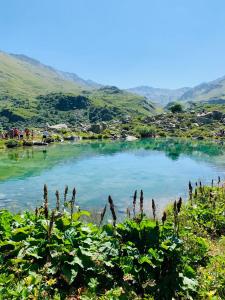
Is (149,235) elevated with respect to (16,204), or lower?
elevated

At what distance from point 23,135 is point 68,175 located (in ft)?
214

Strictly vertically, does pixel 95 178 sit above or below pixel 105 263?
below

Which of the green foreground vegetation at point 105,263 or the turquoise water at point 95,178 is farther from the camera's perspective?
the turquoise water at point 95,178

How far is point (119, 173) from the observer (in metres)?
49.8

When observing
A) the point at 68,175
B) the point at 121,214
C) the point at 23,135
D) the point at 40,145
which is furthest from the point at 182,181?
the point at 23,135

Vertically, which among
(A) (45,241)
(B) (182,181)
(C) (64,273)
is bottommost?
(B) (182,181)

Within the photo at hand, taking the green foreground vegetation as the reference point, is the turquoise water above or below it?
below

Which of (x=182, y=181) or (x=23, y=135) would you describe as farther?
(x=23, y=135)

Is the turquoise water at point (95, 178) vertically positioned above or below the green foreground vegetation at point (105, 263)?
below

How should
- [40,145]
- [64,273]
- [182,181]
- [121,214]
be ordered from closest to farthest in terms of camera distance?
[64,273]
[121,214]
[182,181]
[40,145]

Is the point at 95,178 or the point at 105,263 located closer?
the point at 105,263

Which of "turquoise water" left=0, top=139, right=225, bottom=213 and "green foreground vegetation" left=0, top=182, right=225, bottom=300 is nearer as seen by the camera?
"green foreground vegetation" left=0, top=182, right=225, bottom=300

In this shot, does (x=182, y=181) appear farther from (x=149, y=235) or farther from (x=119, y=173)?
(x=149, y=235)

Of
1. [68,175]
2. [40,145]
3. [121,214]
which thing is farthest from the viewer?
[40,145]
